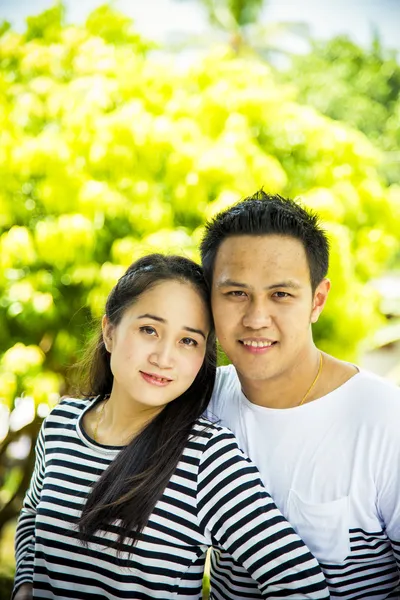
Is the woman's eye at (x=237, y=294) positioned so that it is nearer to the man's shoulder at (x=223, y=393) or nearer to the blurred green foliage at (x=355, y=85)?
the man's shoulder at (x=223, y=393)

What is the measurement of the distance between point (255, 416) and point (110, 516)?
411 mm

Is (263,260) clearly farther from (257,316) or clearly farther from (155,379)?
(155,379)

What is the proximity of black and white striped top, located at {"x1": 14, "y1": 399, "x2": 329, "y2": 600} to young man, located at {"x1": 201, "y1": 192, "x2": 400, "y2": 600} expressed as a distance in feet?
0.47

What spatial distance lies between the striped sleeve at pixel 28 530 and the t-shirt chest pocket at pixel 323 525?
0.64m

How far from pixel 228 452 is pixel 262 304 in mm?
345

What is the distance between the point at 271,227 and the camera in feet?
5.06

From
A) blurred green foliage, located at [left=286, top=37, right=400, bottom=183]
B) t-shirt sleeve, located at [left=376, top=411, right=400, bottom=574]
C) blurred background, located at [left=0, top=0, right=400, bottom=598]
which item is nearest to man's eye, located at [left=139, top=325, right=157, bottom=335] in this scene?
t-shirt sleeve, located at [left=376, top=411, right=400, bottom=574]

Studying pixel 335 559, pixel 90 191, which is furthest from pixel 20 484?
pixel 335 559

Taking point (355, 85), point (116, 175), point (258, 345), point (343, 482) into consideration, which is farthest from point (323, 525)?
point (355, 85)

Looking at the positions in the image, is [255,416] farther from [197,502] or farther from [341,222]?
[341,222]

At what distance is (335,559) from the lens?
143cm

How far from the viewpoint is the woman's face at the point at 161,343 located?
1470 millimetres

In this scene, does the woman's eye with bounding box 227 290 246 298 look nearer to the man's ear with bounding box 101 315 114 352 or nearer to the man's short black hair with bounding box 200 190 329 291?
the man's short black hair with bounding box 200 190 329 291

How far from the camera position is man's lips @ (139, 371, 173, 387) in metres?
1.47
